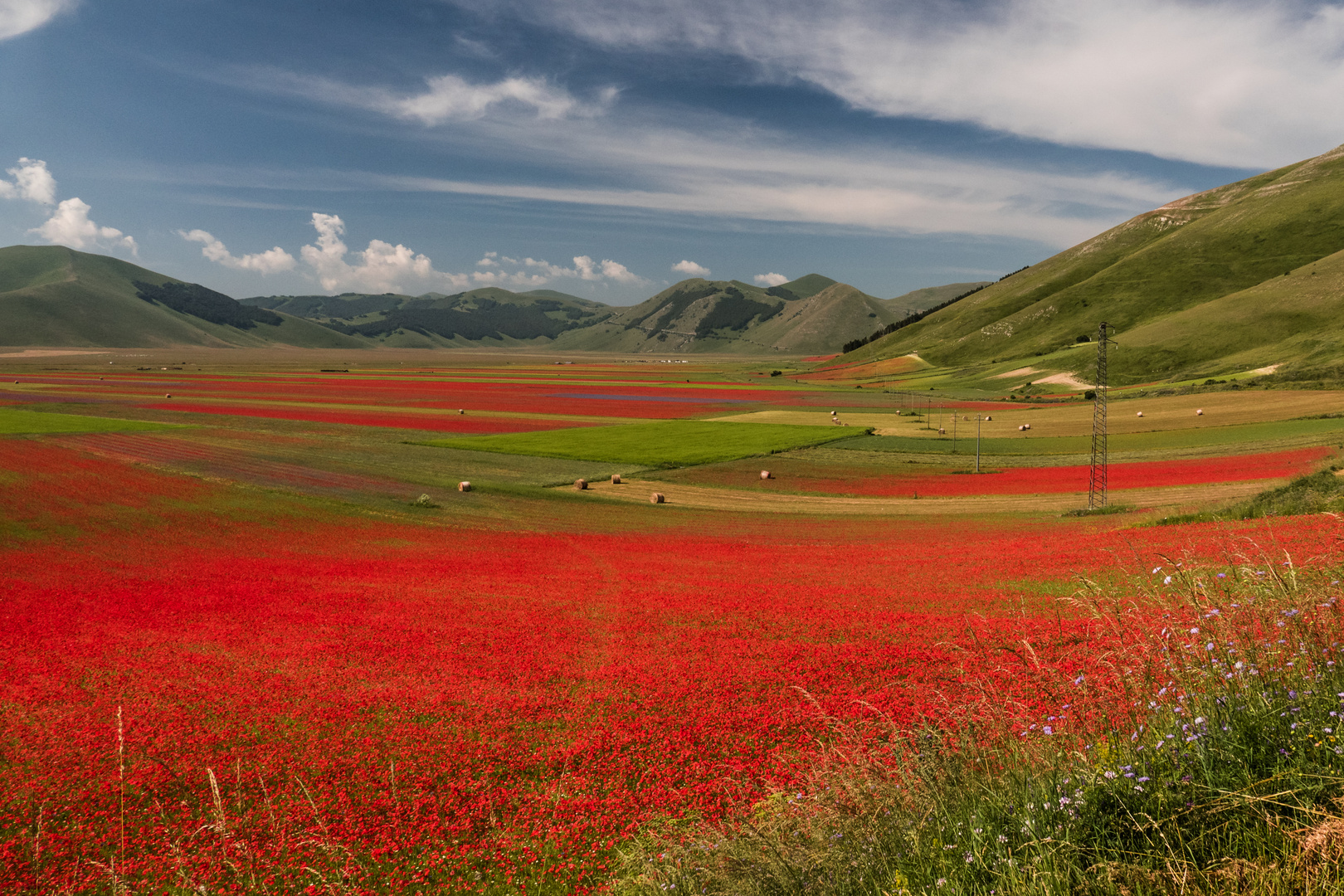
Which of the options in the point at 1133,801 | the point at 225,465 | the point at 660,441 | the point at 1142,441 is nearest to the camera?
the point at 1133,801

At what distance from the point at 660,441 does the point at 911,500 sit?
31206 mm

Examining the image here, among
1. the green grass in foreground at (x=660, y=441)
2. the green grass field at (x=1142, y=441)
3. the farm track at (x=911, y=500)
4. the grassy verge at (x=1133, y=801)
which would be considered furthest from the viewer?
the green grass in foreground at (x=660, y=441)

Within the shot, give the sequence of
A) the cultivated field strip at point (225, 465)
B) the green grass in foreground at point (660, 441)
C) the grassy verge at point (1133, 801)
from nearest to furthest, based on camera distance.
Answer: the grassy verge at point (1133, 801) → the cultivated field strip at point (225, 465) → the green grass in foreground at point (660, 441)

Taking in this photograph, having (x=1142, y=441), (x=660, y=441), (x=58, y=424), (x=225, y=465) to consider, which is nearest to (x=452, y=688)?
(x=225, y=465)

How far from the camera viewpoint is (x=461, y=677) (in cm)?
1408

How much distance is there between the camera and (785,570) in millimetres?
24219

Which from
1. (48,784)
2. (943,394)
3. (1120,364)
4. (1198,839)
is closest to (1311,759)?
(1198,839)

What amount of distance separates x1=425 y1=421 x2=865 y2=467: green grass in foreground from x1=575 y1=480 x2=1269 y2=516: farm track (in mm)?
11159

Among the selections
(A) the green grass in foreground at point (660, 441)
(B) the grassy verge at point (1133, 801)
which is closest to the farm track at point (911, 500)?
(A) the green grass in foreground at point (660, 441)

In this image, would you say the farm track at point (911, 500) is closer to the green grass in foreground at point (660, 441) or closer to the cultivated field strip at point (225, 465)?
the green grass in foreground at point (660, 441)

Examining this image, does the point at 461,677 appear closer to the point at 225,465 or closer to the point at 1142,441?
the point at 225,465

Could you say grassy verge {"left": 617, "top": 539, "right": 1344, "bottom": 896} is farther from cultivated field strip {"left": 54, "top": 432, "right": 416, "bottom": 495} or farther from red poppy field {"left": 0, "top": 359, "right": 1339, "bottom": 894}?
cultivated field strip {"left": 54, "top": 432, "right": 416, "bottom": 495}

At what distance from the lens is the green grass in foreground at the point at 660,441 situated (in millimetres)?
62125

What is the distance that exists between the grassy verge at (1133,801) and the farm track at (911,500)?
33.1 meters
